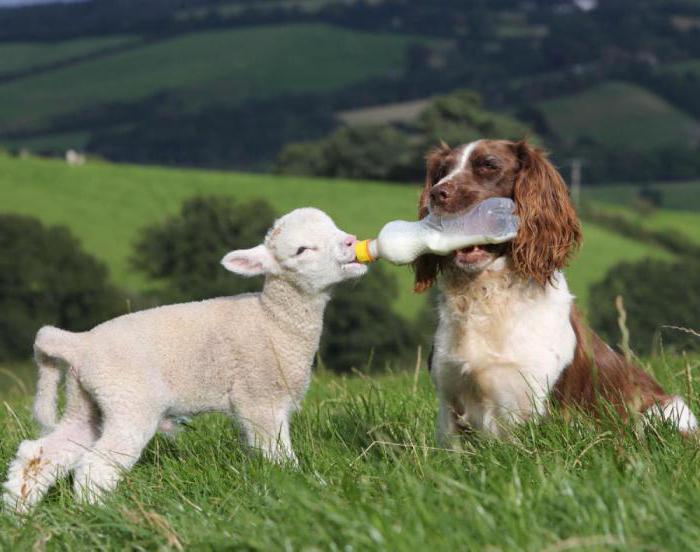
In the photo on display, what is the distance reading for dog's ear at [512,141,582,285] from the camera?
5934 mm

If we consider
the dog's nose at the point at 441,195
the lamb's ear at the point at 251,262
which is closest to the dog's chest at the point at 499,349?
the dog's nose at the point at 441,195

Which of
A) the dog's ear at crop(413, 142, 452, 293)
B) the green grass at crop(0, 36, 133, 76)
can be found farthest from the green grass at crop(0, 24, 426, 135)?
the dog's ear at crop(413, 142, 452, 293)

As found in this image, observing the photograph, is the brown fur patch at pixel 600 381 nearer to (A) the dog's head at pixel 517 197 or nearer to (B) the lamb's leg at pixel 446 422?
(A) the dog's head at pixel 517 197

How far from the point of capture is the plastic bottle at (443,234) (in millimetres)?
5859

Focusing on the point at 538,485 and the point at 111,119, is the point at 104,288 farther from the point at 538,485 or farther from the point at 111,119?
the point at 111,119

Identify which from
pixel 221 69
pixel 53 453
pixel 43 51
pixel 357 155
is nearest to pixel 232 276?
pixel 357 155

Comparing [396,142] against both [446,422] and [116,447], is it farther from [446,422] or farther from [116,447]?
[116,447]

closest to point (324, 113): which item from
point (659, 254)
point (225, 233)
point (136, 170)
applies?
point (136, 170)

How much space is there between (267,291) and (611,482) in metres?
2.61

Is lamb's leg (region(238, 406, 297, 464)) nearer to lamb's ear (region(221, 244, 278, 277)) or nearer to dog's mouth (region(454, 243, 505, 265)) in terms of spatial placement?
lamb's ear (region(221, 244, 278, 277))

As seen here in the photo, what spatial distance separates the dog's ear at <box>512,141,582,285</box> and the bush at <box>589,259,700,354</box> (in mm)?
50410

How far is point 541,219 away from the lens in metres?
6.05

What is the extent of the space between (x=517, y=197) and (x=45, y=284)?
2276 inches

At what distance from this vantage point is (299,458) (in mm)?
5527
